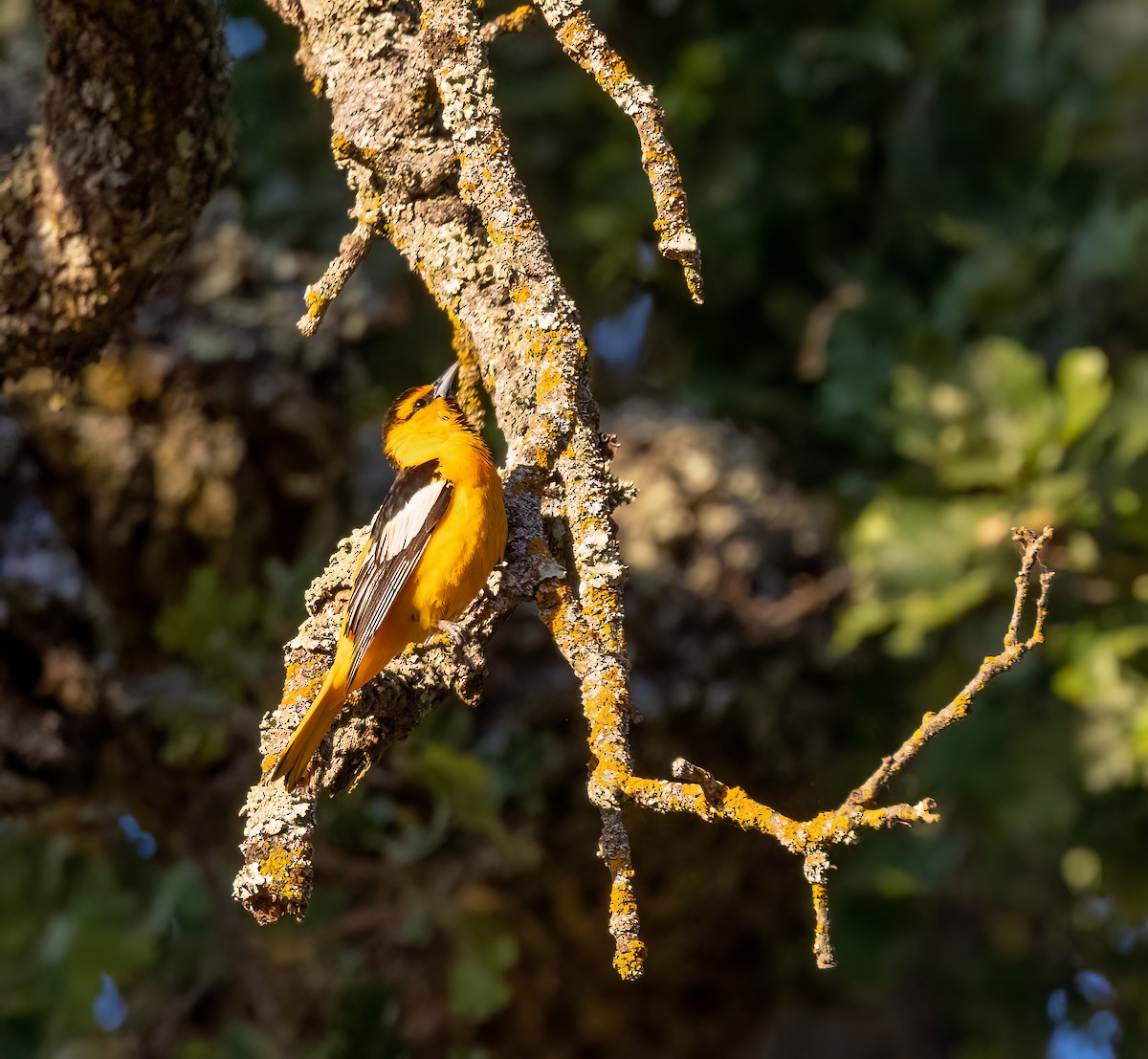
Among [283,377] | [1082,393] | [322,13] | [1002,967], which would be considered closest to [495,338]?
[322,13]

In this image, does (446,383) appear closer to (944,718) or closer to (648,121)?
(648,121)

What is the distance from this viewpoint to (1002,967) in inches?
208

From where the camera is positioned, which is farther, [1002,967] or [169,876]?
[1002,967]

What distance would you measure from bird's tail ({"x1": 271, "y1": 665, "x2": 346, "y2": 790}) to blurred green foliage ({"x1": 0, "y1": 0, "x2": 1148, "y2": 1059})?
6.43 feet

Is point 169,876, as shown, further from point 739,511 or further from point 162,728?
point 739,511

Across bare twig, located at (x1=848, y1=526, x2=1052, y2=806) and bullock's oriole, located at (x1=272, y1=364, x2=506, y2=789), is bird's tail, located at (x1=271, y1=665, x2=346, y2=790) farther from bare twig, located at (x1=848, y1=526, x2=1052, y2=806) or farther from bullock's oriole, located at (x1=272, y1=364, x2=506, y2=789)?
bare twig, located at (x1=848, y1=526, x2=1052, y2=806)

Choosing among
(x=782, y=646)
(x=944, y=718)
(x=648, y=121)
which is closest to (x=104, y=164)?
(x=648, y=121)

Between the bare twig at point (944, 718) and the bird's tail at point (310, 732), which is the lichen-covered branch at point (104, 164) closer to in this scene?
the bird's tail at point (310, 732)

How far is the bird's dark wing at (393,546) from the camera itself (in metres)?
1.99

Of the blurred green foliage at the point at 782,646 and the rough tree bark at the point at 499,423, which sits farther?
the blurred green foliage at the point at 782,646

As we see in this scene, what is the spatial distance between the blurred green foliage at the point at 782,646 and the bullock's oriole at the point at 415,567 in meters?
1.63

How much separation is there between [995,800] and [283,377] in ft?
8.81

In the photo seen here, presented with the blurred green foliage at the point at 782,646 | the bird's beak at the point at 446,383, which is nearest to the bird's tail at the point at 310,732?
A: the bird's beak at the point at 446,383

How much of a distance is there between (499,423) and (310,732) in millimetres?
537
